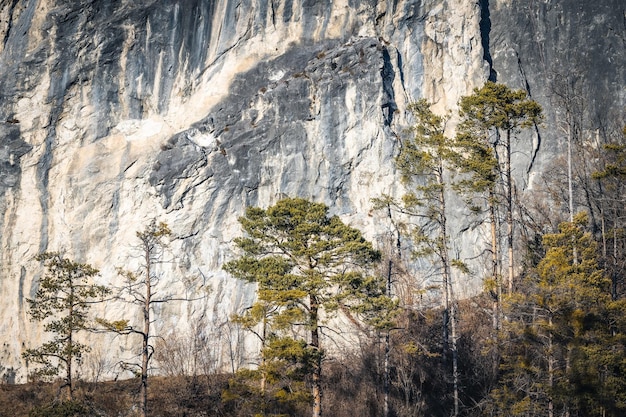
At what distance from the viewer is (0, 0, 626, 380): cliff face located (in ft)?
114

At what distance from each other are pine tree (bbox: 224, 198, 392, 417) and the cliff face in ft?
44.5

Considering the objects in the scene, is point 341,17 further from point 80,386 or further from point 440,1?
point 80,386

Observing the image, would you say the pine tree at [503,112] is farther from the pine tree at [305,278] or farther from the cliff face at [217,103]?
the cliff face at [217,103]

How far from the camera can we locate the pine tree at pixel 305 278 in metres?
18.4

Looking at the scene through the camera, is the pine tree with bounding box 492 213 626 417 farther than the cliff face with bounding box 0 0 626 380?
No

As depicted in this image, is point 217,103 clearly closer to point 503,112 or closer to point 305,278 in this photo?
point 503,112

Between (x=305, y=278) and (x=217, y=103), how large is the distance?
20.3m

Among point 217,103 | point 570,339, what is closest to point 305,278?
point 570,339

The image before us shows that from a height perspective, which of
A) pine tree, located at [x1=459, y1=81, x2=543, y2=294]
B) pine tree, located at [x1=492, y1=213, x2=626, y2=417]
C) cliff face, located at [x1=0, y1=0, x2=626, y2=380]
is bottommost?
pine tree, located at [x1=492, y1=213, x2=626, y2=417]

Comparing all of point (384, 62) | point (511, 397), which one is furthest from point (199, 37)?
point (511, 397)

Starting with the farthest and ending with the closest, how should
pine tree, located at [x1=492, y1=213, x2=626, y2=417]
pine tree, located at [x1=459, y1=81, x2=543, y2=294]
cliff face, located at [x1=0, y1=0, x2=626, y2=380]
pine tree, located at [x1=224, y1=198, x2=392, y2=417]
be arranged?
cliff face, located at [x1=0, y1=0, x2=626, y2=380]
pine tree, located at [x1=459, y1=81, x2=543, y2=294]
pine tree, located at [x1=224, y1=198, x2=392, y2=417]
pine tree, located at [x1=492, y1=213, x2=626, y2=417]

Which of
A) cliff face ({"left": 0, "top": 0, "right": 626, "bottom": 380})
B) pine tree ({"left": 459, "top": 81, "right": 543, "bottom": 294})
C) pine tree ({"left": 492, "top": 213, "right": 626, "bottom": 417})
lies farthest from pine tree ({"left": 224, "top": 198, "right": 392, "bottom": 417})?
cliff face ({"left": 0, "top": 0, "right": 626, "bottom": 380})

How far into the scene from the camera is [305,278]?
18.8 m

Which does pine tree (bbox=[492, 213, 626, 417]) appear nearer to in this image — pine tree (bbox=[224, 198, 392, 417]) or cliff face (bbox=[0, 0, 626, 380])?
pine tree (bbox=[224, 198, 392, 417])
